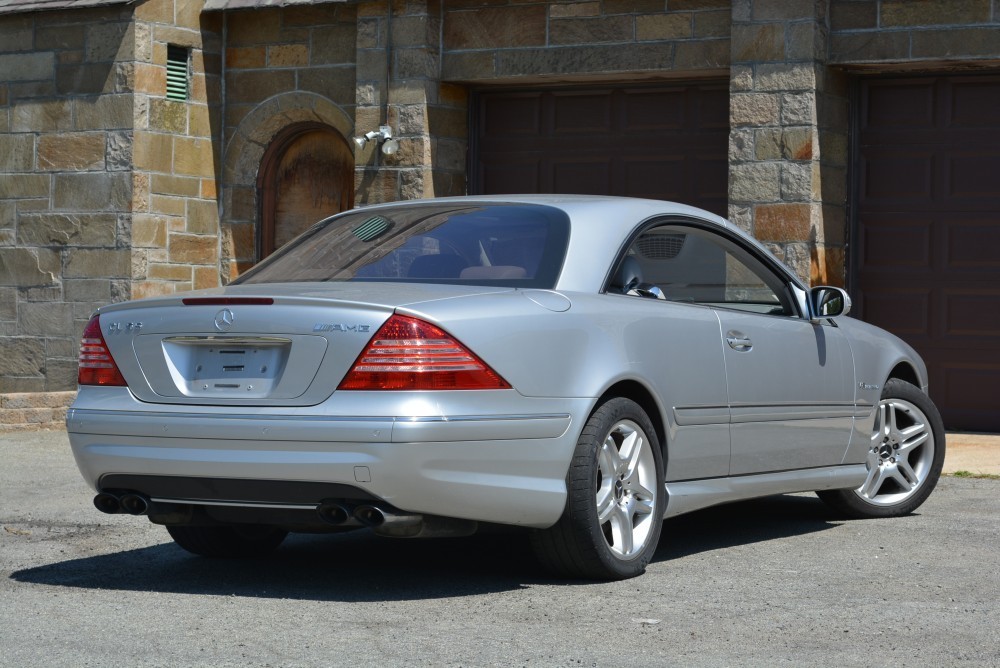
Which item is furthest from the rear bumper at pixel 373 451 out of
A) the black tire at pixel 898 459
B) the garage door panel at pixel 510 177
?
the garage door panel at pixel 510 177

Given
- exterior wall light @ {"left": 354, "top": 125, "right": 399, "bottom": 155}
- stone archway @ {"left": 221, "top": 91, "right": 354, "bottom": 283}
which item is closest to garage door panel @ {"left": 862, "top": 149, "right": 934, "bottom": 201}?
exterior wall light @ {"left": 354, "top": 125, "right": 399, "bottom": 155}

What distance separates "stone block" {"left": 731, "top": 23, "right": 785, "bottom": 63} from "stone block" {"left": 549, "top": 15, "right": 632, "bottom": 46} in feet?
3.23

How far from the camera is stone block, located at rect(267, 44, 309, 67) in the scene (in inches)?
573

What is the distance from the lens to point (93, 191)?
47.2 feet

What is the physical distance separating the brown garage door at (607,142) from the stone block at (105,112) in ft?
9.75

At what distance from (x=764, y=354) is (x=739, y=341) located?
0.21m

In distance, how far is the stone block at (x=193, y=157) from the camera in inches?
575

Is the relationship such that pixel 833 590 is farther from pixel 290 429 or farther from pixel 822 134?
pixel 822 134

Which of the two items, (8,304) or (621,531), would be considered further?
(8,304)

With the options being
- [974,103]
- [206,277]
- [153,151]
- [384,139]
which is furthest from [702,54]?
[206,277]

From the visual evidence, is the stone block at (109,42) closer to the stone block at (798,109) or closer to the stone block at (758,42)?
the stone block at (758,42)

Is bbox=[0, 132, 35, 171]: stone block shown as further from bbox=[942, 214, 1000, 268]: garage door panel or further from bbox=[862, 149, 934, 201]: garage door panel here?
bbox=[942, 214, 1000, 268]: garage door panel

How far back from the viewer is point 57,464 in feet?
33.9

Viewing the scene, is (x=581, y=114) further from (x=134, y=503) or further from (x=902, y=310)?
(x=134, y=503)
